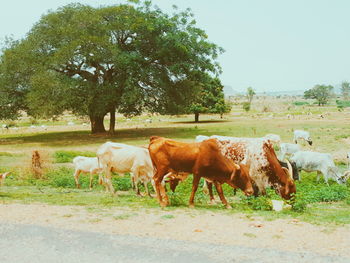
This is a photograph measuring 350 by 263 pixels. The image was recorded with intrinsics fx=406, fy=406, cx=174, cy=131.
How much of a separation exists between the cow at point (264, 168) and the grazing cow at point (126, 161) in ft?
9.13

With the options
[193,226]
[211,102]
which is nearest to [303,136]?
[193,226]

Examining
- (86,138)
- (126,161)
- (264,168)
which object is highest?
(126,161)

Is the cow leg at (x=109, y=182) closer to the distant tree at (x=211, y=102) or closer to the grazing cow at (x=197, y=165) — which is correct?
the grazing cow at (x=197, y=165)

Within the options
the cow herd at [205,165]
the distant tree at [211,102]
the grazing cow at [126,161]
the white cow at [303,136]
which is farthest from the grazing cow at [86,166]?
the distant tree at [211,102]

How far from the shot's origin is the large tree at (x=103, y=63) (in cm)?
3250

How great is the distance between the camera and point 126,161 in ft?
41.4

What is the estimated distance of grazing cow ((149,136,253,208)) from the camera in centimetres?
1038

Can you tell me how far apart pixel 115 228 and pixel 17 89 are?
103 ft

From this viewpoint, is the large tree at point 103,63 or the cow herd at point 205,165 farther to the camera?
the large tree at point 103,63

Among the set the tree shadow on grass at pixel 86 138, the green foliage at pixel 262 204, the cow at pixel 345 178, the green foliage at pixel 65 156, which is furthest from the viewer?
the tree shadow on grass at pixel 86 138

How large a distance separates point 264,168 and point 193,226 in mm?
4110

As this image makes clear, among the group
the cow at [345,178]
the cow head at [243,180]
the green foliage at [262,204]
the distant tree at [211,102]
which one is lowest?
the cow at [345,178]

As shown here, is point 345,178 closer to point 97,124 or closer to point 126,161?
point 126,161

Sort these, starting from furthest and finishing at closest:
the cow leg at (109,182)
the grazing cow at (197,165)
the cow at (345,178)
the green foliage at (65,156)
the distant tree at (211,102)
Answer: the distant tree at (211,102) < the green foliage at (65,156) < the cow at (345,178) < the cow leg at (109,182) < the grazing cow at (197,165)
